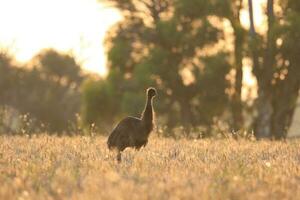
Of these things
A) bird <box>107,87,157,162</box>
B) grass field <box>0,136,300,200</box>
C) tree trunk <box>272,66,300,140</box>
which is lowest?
grass field <box>0,136,300,200</box>

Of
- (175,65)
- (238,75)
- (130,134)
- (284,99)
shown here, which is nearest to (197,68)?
(175,65)

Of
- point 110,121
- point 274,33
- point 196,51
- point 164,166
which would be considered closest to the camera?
point 164,166

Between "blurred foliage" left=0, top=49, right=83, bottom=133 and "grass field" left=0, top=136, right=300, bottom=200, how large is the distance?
4426cm

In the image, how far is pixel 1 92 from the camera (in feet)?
208

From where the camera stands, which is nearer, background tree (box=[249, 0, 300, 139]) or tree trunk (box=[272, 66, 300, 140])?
background tree (box=[249, 0, 300, 139])

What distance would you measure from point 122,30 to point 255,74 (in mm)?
12149

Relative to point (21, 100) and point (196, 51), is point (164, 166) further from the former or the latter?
point (21, 100)

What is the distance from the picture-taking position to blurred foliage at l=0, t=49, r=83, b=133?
6327 centimetres

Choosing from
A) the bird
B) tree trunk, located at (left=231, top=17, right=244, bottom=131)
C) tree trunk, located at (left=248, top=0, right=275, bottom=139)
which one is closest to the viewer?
the bird

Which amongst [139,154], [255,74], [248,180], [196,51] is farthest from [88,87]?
[248,180]

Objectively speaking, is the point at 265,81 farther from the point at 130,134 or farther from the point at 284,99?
the point at 130,134

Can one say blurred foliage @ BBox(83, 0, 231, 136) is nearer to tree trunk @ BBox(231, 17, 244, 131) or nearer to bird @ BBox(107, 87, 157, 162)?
tree trunk @ BBox(231, 17, 244, 131)

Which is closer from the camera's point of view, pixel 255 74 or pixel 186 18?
pixel 255 74

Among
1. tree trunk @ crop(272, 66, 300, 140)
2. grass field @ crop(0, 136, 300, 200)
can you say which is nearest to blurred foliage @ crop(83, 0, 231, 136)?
tree trunk @ crop(272, 66, 300, 140)
